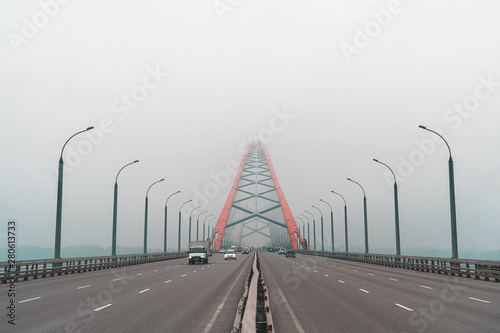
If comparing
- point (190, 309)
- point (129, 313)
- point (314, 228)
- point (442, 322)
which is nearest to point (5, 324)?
point (129, 313)

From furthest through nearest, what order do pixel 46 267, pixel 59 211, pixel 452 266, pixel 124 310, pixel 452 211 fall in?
pixel 452 211, pixel 452 266, pixel 59 211, pixel 46 267, pixel 124 310

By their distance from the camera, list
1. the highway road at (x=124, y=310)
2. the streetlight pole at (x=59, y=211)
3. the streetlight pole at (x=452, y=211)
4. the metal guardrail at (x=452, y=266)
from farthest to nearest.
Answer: the streetlight pole at (x=452, y=211) < the streetlight pole at (x=59, y=211) < the metal guardrail at (x=452, y=266) < the highway road at (x=124, y=310)

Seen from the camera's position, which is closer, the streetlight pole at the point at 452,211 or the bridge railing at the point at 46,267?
the bridge railing at the point at 46,267

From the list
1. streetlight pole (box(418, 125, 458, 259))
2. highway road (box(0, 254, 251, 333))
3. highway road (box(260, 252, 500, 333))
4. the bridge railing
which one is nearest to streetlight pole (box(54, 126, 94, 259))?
the bridge railing

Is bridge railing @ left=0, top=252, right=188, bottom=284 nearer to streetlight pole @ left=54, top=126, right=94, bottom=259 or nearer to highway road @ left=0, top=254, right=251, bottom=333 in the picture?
streetlight pole @ left=54, top=126, right=94, bottom=259

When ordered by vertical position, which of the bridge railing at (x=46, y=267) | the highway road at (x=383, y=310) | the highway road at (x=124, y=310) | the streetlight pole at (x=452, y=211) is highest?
the streetlight pole at (x=452, y=211)

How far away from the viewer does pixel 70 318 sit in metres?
12.8

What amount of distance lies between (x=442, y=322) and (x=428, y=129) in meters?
27.0

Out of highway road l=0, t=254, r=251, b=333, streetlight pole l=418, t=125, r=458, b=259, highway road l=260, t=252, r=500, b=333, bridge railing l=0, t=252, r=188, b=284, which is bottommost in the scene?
→ highway road l=260, t=252, r=500, b=333

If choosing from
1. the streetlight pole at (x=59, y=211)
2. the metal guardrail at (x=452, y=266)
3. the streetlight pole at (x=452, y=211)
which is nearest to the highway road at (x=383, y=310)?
the metal guardrail at (x=452, y=266)

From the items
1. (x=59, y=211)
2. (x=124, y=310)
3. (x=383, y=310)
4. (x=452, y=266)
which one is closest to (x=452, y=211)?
(x=452, y=266)

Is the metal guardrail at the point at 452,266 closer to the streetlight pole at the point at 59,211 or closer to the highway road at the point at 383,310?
the highway road at the point at 383,310

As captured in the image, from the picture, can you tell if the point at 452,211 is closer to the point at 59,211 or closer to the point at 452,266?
the point at 452,266

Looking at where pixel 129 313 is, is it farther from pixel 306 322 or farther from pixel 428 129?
pixel 428 129
